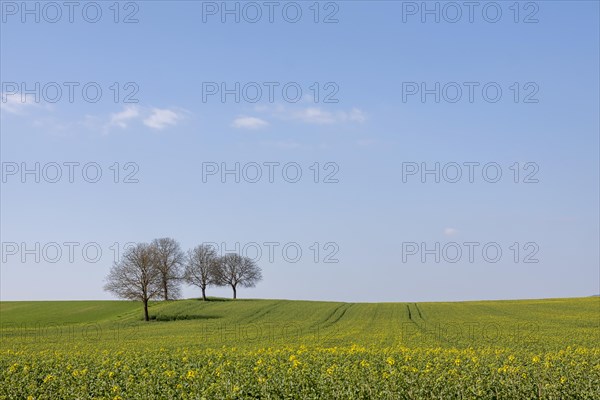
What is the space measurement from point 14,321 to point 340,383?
69.8m

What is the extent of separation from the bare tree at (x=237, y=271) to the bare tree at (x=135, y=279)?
2853 centimetres

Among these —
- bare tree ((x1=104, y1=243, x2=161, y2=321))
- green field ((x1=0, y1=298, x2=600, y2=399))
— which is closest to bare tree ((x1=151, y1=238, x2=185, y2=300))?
bare tree ((x1=104, y1=243, x2=161, y2=321))

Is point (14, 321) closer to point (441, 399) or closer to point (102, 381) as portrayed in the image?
point (102, 381)

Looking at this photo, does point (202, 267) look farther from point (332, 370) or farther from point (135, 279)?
point (332, 370)

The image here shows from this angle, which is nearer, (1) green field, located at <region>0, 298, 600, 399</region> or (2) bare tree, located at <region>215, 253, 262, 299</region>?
(1) green field, located at <region>0, 298, 600, 399</region>

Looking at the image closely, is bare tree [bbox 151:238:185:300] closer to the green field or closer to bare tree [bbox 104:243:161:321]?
bare tree [bbox 104:243:161:321]

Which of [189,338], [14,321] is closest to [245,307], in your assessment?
[14,321]

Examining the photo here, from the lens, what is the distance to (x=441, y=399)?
59.3ft

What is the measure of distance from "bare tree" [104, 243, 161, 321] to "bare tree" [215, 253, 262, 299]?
28534 millimetres

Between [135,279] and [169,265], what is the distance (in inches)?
543

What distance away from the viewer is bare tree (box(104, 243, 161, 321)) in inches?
2825

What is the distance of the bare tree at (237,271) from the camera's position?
102062 mm

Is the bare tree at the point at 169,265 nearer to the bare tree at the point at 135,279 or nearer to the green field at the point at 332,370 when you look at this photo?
the bare tree at the point at 135,279

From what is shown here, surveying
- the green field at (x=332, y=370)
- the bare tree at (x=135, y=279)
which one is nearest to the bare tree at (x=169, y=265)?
the bare tree at (x=135, y=279)
